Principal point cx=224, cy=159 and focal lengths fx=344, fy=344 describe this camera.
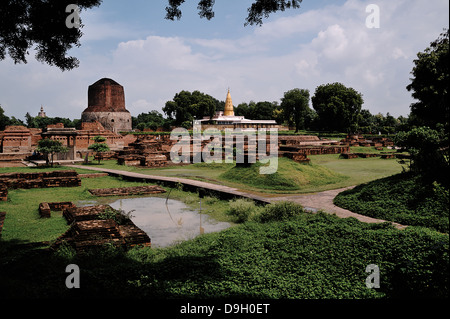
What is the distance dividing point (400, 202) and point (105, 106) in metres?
42.0

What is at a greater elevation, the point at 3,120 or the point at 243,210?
the point at 3,120

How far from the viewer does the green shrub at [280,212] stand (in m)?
6.41

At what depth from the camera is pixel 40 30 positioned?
5.25 meters

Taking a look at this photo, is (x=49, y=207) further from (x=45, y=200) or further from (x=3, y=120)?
(x=3, y=120)

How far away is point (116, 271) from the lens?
388cm

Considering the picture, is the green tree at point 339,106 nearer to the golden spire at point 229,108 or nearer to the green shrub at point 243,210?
the golden spire at point 229,108

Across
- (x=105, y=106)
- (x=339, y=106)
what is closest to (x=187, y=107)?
(x=105, y=106)

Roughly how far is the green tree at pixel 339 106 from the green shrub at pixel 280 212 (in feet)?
120

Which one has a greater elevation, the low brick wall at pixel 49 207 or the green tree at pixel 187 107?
the green tree at pixel 187 107

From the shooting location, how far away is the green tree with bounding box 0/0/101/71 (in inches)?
192

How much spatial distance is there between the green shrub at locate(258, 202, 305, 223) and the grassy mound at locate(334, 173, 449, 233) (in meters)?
1.24

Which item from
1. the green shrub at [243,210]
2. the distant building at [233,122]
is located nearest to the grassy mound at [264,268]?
the green shrub at [243,210]

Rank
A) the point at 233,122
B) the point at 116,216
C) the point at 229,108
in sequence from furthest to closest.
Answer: the point at 229,108, the point at 233,122, the point at 116,216

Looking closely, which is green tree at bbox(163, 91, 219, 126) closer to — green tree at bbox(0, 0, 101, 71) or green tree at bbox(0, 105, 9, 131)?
green tree at bbox(0, 105, 9, 131)
